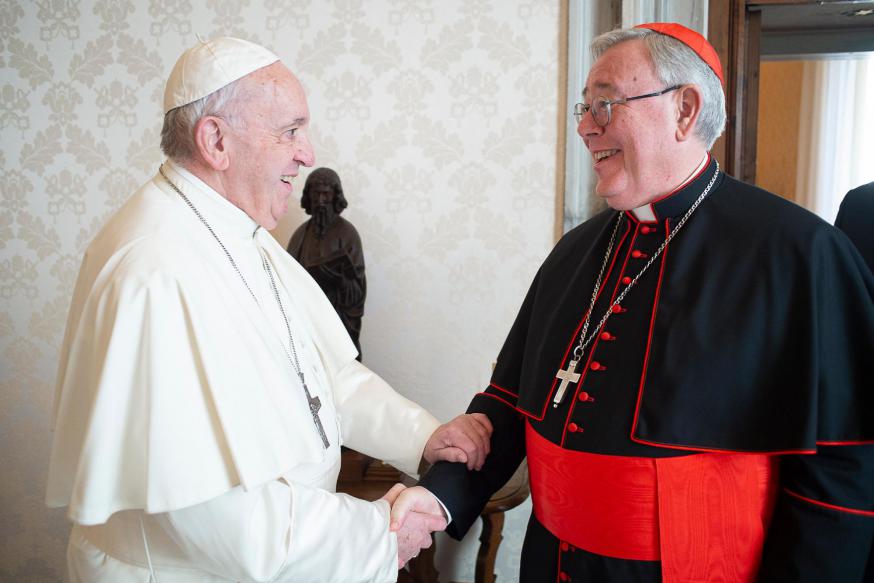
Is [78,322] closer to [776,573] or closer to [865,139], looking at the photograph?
[776,573]

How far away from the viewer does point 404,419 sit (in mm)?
2295

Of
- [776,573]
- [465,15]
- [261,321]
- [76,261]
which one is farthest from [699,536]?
[76,261]

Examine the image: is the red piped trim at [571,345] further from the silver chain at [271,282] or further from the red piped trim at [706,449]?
the silver chain at [271,282]

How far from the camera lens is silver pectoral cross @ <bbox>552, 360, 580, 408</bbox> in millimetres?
1766

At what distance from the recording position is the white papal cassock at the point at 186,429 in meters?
1.50

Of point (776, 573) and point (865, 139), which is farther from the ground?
point (865, 139)

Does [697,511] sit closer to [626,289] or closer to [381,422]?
[626,289]

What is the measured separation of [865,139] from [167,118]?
590 centimetres

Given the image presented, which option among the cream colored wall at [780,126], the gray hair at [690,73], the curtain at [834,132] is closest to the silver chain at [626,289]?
the gray hair at [690,73]

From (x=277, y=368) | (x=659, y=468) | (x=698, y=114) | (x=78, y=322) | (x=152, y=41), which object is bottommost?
(x=659, y=468)

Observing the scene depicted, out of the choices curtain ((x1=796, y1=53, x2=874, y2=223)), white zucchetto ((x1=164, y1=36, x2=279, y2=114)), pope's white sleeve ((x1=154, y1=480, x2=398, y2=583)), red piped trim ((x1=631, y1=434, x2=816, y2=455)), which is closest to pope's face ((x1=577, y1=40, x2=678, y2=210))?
red piped trim ((x1=631, y1=434, x2=816, y2=455))

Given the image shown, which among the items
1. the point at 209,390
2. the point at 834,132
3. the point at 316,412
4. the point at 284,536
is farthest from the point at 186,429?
the point at 834,132

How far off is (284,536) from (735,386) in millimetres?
974

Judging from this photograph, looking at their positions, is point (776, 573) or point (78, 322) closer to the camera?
point (776, 573)
